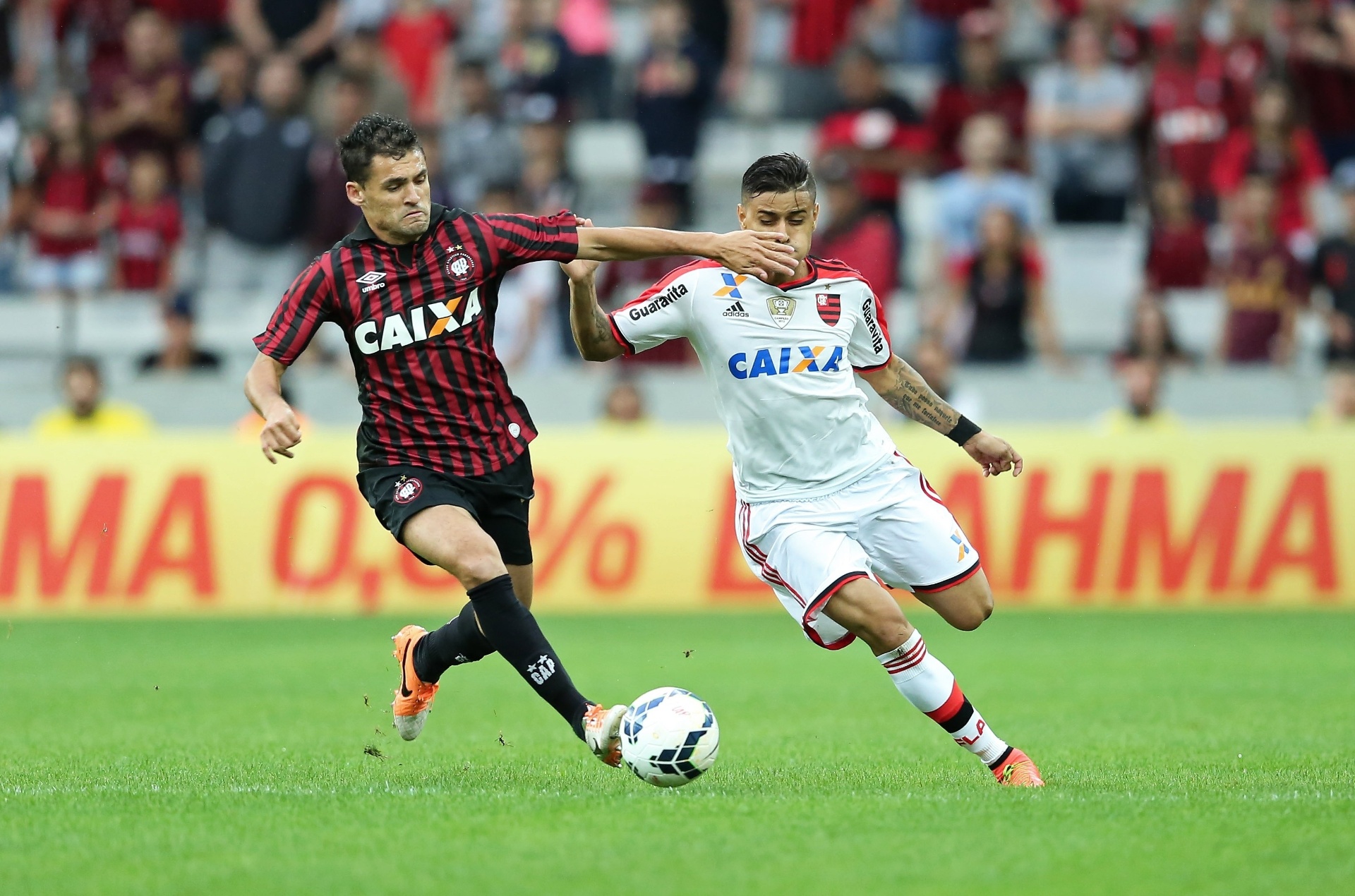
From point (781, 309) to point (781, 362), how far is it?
0.68ft

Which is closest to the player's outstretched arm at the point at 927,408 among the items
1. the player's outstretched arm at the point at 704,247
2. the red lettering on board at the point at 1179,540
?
the player's outstretched arm at the point at 704,247

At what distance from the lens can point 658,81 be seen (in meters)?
17.6

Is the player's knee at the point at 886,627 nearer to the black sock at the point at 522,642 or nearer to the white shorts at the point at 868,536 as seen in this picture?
the white shorts at the point at 868,536

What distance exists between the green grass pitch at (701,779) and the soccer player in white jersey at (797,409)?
771 mm

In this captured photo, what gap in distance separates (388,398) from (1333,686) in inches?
210

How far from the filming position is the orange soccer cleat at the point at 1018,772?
6.37 meters

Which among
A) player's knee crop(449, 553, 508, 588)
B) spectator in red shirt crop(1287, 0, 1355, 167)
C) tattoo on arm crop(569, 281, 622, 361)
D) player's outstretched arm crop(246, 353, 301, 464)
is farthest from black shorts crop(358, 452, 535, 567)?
spectator in red shirt crop(1287, 0, 1355, 167)

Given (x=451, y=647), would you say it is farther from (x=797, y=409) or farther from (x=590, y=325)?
(x=797, y=409)

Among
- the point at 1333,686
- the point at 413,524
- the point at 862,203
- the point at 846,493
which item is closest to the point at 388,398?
the point at 413,524

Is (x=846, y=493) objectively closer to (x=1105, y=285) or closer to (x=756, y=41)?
(x=1105, y=285)

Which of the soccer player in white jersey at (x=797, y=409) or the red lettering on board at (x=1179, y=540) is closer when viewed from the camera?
the soccer player in white jersey at (x=797, y=409)

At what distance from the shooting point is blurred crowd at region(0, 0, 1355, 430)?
16.1 meters

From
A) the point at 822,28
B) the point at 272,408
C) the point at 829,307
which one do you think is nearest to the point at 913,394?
the point at 829,307

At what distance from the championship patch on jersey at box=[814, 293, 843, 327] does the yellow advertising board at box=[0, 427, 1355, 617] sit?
23.1ft
